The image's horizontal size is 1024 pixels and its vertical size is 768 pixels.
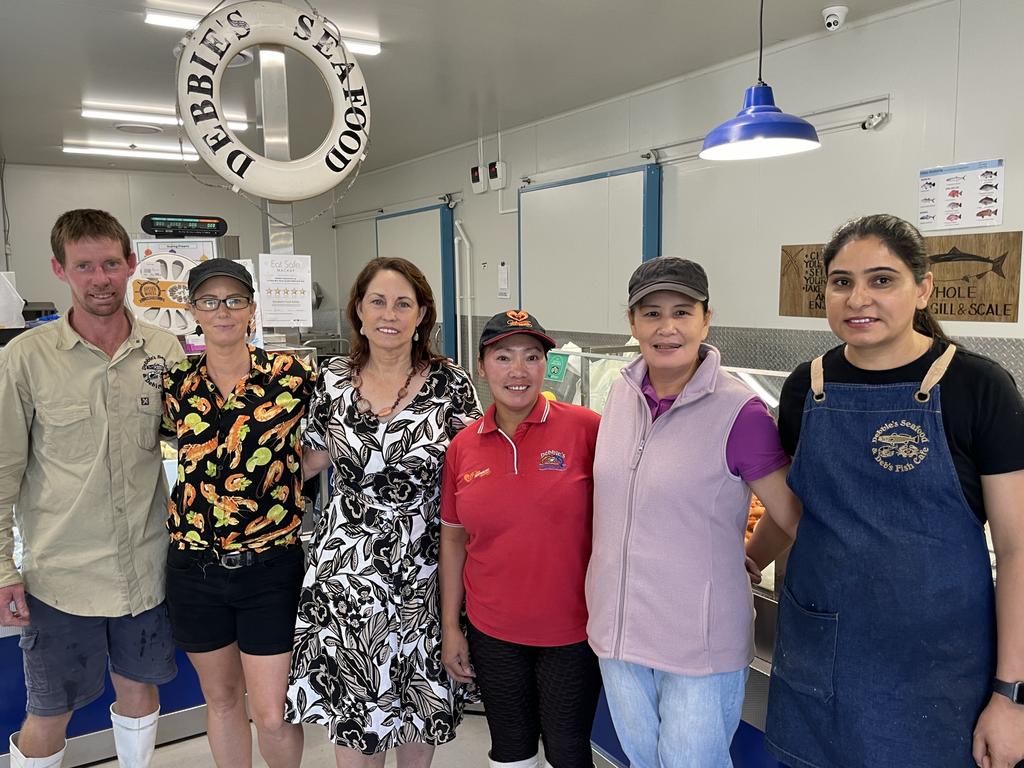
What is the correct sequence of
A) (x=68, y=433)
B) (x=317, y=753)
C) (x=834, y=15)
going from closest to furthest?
1. (x=68, y=433)
2. (x=317, y=753)
3. (x=834, y=15)

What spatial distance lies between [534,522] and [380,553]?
1.51ft

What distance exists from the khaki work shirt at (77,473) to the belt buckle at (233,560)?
1.13ft

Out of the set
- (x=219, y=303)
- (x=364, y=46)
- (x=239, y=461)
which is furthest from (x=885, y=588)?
(x=364, y=46)

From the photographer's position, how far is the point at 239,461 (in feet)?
6.55

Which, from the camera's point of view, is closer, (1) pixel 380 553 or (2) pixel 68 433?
(1) pixel 380 553

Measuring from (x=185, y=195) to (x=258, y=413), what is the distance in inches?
338

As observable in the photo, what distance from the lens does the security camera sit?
3.92 meters

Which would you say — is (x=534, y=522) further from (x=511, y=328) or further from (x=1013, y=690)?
(x=1013, y=690)

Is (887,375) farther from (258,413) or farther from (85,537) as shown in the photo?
(85,537)

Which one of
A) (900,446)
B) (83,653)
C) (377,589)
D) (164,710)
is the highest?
(900,446)

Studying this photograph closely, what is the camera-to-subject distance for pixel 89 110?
238 inches

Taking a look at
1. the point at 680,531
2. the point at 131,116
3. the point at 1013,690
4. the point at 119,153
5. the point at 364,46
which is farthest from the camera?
the point at 119,153

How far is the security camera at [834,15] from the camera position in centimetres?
392

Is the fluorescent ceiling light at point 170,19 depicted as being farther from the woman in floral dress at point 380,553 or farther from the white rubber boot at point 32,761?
the white rubber boot at point 32,761
